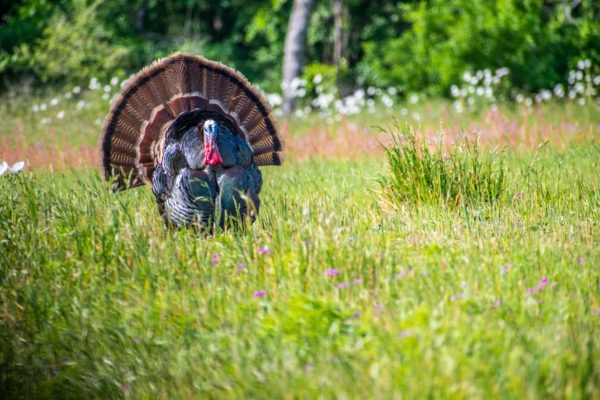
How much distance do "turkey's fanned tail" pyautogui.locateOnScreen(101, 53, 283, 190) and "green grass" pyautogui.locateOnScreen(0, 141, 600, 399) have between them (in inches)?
35.9

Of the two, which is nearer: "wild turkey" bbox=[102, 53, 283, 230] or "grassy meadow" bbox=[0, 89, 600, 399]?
"grassy meadow" bbox=[0, 89, 600, 399]

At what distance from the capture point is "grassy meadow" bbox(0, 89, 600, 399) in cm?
203

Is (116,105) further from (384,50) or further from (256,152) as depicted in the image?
(384,50)

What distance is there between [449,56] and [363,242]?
42.9 feet

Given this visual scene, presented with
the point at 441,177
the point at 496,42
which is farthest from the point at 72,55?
the point at 441,177

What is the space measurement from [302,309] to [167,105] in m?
2.84

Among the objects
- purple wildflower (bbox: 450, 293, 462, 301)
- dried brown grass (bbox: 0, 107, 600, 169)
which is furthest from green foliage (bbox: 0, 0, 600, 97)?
purple wildflower (bbox: 450, 293, 462, 301)

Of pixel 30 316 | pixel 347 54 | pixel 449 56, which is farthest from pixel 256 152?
pixel 347 54

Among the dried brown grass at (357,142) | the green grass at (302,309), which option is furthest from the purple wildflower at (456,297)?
the dried brown grass at (357,142)

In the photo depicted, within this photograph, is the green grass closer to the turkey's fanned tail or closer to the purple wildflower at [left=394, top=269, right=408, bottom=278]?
the purple wildflower at [left=394, top=269, right=408, bottom=278]

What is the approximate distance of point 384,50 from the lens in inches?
694

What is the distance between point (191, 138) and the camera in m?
3.91

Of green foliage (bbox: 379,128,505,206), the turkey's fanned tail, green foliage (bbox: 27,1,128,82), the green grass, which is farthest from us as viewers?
green foliage (bbox: 27,1,128,82)

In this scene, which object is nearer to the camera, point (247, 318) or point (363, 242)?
point (247, 318)
